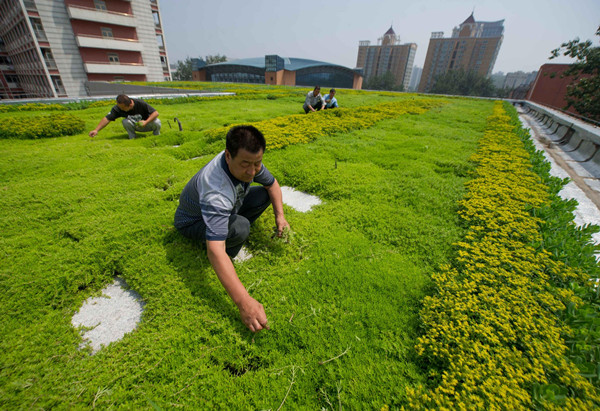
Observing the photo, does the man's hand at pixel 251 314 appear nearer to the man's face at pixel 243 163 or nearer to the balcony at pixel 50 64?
the man's face at pixel 243 163

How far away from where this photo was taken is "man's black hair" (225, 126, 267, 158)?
201 cm

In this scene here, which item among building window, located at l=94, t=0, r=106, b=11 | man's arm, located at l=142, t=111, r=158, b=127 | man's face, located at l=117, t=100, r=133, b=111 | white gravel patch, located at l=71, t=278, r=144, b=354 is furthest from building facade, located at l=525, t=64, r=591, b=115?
building window, located at l=94, t=0, r=106, b=11

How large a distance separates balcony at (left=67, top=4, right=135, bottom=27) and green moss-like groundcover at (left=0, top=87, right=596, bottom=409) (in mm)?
34167

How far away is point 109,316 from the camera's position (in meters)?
2.19

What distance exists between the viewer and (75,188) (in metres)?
3.98

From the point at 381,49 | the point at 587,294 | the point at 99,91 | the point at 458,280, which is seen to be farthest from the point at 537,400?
the point at 381,49

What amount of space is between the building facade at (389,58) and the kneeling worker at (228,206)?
103m

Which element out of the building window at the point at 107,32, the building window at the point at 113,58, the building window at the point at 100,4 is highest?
the building window at the point at 100,4

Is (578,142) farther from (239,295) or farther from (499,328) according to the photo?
(239,295)

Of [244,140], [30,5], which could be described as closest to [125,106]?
[244,140]

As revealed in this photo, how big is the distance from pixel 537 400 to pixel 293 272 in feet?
6.27

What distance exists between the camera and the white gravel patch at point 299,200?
3.93 m

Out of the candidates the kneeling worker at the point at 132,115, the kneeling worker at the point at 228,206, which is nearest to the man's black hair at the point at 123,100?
the kneeling worker at the point at 132,115

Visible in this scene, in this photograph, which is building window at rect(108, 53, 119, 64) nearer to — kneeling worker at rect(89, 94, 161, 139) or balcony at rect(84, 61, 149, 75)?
balcony at rect(84, 61, 149, 75)
